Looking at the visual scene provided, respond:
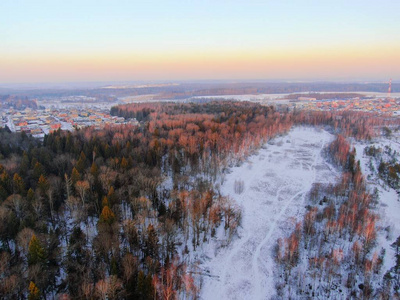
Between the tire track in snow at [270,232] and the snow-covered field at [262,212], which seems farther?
the tire track in snow at [270,232]

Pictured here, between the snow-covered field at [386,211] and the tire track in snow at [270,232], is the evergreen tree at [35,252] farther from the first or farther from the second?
the snow-covered field at [386,211]

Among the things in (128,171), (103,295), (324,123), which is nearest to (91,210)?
(128,171)

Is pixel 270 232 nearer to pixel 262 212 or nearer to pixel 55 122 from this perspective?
pixel 262 212

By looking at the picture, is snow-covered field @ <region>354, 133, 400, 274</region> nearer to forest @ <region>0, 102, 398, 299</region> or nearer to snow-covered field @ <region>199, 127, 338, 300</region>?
forest @ <region>0, 102, 398, 299</region>

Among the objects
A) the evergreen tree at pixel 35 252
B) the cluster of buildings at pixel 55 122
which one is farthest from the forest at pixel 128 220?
the cluster of buildings at pixel 55 122

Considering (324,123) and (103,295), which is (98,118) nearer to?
(324,123)
